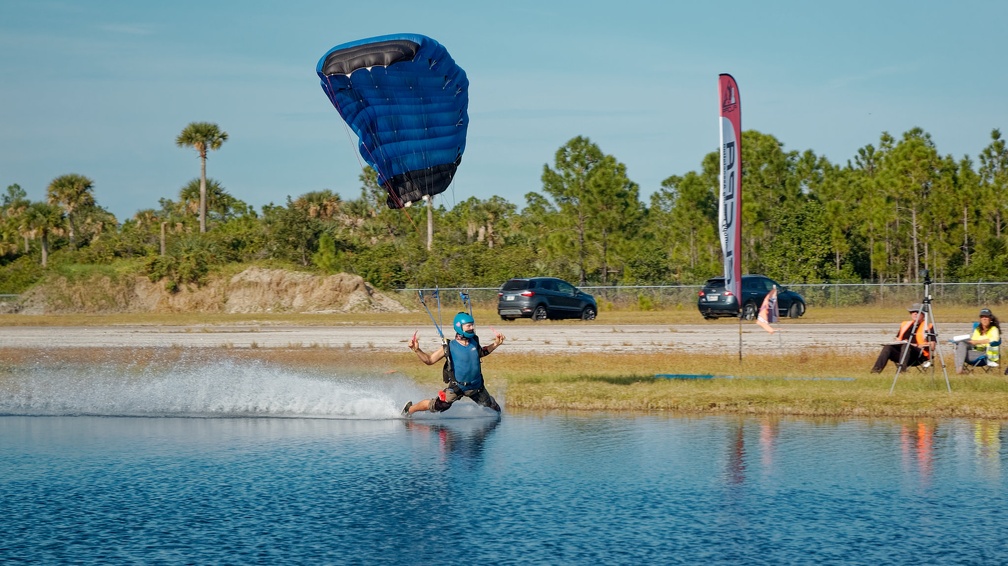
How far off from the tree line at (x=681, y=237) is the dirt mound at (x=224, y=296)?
4.18 feet

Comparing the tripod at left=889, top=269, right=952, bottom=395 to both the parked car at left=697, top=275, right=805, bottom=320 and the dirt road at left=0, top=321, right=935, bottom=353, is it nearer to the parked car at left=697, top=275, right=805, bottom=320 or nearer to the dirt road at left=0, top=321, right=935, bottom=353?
the dirt road at left=0, top=321, right=935, bottom=353

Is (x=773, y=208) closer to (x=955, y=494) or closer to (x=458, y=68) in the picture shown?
(x=458, y=68)

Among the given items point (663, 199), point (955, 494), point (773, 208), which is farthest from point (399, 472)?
point (663, 199)

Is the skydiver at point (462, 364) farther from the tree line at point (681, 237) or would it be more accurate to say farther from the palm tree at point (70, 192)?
the palm tree at point (70, 192)

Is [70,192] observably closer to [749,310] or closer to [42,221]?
[42,221]

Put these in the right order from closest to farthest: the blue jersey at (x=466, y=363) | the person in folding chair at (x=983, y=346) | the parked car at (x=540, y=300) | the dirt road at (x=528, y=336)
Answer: the blue jersey at (x=466, y=363) → the person in folding chair at (x=983, y=346) → the dirt road at (x=528, y=336) → the parked car at (x=540, y=300)

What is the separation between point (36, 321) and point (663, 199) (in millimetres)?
75509

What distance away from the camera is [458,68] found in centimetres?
1962

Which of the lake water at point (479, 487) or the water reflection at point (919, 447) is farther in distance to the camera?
the water reflection at point (919, 447)

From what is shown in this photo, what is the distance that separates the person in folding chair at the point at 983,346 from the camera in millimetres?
21469

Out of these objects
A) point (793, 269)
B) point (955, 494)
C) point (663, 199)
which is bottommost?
point (955, 494)

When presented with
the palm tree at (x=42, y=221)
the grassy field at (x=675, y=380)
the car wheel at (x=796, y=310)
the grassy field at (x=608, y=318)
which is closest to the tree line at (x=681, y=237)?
the palm tree at (x=42, y=221)

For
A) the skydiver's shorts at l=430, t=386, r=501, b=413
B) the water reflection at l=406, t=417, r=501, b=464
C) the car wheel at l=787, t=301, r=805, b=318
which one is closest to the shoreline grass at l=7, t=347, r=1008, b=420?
the water reflection at l=406, t=417, r=501, b=464

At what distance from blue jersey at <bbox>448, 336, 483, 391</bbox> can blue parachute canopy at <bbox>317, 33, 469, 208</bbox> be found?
445cm
